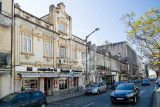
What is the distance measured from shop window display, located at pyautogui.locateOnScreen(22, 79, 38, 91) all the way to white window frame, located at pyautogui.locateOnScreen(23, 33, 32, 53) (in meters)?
3.12

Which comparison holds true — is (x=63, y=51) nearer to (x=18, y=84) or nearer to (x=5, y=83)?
(x=18, y=84)

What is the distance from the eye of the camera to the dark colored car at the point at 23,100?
7667mm

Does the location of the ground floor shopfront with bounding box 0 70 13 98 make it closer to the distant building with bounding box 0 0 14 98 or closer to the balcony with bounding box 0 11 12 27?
the distant building with bounding box 0 0 14 98

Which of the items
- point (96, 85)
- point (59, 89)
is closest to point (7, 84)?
point (59, 89)

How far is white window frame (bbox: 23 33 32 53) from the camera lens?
14717 mm

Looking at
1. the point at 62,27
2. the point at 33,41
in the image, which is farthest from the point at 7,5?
the point at 62,27

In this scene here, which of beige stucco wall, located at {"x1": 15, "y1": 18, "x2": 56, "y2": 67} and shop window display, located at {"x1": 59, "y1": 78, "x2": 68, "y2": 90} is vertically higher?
beige stucco wall, located at {"x1": 15, "y1": 18, "x2": 56, "y2": 67}

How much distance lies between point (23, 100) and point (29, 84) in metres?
7.04

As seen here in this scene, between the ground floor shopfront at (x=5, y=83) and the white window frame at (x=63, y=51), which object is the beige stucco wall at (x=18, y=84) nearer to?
the ground floor shopfront at (x=5, y=83)

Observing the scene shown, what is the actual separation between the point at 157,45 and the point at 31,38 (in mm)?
12322

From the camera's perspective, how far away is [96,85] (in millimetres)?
19797


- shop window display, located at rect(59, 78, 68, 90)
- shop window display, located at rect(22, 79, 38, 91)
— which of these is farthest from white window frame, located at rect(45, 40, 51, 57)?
shop window display, located at rect(59, 78, 68, 90)

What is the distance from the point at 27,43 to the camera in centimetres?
1502

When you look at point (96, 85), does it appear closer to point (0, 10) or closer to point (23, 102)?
point (23, 102)
